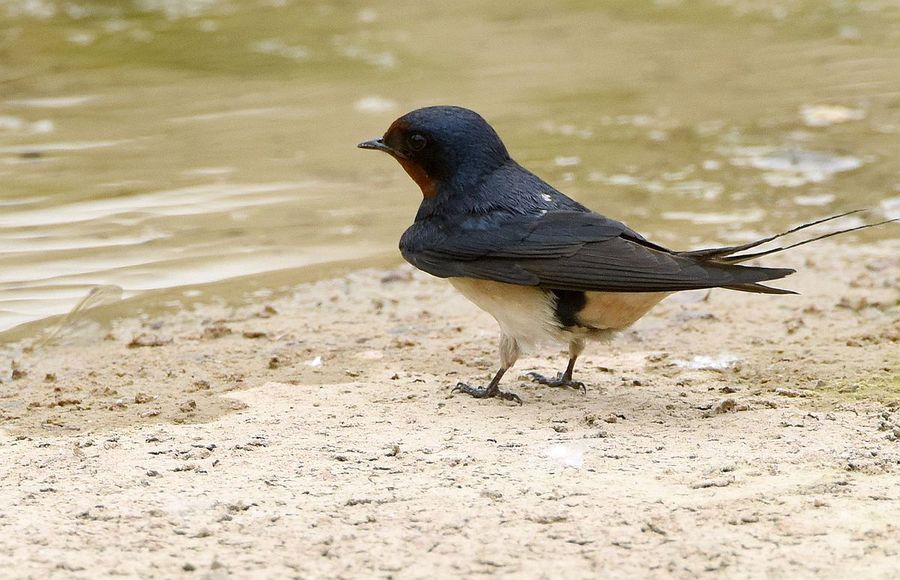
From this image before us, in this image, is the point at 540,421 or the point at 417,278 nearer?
the point at 540,421

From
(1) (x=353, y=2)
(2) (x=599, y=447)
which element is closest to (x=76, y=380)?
(2) (x=599, y=447)

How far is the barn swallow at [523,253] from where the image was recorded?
4.62 metres

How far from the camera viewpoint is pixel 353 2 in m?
14.4

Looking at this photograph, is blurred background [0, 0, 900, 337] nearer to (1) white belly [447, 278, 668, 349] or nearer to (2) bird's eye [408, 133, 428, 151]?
(2) bird's eye [408, 133, 428, 151]

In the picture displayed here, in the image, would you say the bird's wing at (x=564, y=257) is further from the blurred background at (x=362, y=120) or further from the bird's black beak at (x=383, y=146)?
the blurred background at (x=362, y=120)

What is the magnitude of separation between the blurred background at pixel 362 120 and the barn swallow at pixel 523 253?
1.98m

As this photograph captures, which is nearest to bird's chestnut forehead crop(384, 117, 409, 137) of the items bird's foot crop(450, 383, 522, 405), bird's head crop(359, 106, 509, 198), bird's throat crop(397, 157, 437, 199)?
bird's head crop(359, 106, 509, 198)

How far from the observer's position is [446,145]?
17.2 ft

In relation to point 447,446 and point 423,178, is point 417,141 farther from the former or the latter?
point 447,446

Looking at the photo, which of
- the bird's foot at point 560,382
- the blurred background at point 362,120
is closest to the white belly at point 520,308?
the bird's foot at point 560,382

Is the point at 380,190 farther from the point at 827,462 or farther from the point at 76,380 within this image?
the point at 827,462

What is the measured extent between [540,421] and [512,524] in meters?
1.22

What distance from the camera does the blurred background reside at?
7559 mm

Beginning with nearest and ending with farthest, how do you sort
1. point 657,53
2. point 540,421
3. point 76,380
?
point 540,421, point 76,380, point 657,53
